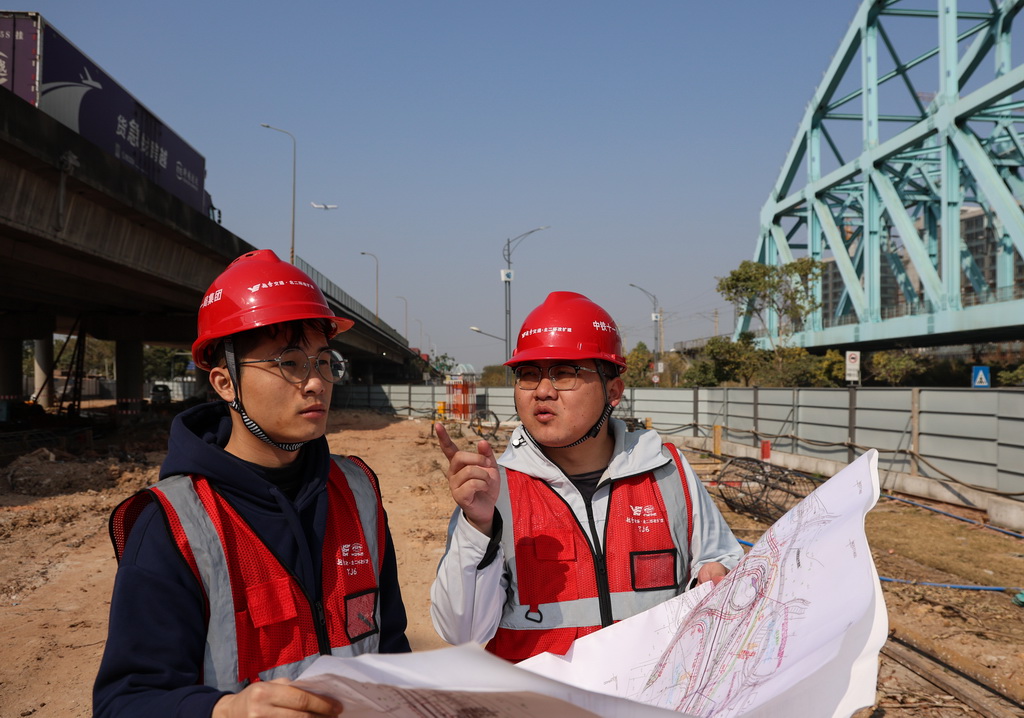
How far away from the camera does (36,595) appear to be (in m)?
6.73

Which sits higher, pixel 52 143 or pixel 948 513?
pixel 52 143

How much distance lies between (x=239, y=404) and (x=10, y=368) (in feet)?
110

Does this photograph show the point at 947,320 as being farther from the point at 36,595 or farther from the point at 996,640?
the point at 36,595

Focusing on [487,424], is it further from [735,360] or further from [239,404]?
[239,404]

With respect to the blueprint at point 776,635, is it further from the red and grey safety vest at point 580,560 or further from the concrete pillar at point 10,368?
the concrete pillar at point 10,368

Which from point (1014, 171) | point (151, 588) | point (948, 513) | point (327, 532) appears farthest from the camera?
point (1014, 171)

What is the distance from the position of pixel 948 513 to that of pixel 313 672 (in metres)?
13.0

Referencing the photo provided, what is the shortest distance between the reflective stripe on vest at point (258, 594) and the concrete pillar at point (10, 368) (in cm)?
3259

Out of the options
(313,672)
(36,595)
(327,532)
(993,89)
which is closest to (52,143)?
(36,595)

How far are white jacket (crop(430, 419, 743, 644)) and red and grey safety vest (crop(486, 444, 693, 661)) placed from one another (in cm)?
3

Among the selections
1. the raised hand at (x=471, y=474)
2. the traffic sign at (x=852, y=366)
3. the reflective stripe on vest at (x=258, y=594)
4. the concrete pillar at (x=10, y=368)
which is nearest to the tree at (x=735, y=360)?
the traffic sign at (x=852, y=366)

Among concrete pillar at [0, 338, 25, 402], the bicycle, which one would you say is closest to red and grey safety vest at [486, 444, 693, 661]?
the bicycle

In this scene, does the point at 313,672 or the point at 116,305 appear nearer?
the point at 313,672

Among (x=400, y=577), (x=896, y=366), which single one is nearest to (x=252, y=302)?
(x=400, y=577)
